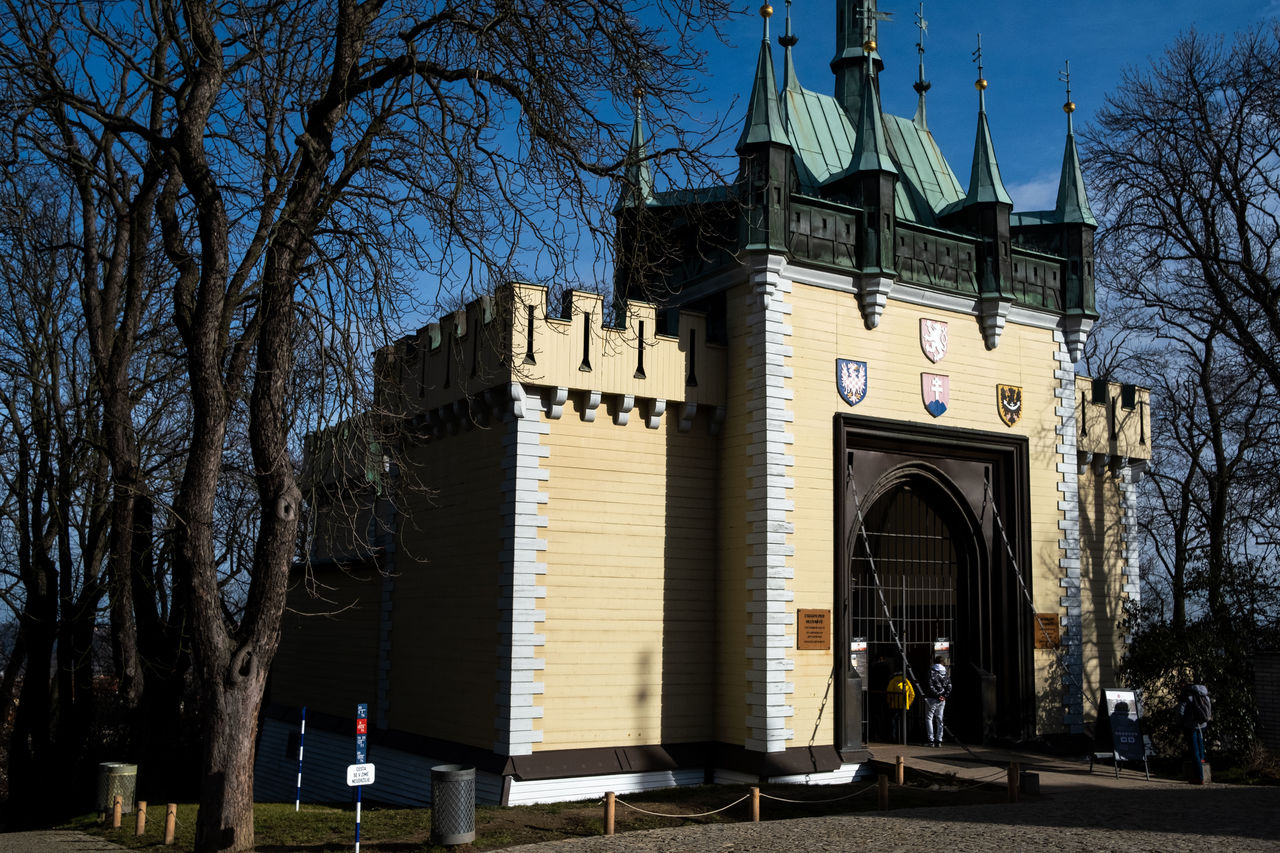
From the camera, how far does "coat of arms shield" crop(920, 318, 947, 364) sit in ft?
63.5

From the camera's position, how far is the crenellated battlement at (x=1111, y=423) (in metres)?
22.2

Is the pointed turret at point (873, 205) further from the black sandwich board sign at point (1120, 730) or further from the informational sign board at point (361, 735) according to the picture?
the informational sign board at point (361, 735)

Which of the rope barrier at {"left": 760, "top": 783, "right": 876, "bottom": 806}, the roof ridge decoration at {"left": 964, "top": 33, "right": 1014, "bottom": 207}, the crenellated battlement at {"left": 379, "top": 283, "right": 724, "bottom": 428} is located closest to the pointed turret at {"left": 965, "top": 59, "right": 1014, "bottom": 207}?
the roof ridge decoration at {"left": 964, "top": 33, "right": 1014, "bottom": 207}

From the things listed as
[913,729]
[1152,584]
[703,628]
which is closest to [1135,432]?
[913,729]

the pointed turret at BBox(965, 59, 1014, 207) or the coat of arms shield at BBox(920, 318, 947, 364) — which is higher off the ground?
the pointed turret at BBox(965, 59, 1014, 207)

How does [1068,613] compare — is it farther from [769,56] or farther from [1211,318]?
[769,56]

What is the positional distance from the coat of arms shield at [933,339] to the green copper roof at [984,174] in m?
2.63

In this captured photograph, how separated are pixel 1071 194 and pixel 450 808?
16414 millimetres

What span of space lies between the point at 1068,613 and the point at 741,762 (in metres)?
7.23

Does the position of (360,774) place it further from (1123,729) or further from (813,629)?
(1123,729)

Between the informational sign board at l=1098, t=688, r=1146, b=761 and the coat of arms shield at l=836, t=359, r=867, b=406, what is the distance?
20.6ft

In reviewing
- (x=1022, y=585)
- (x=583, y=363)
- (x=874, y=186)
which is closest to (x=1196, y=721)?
(x=1022, y=585)

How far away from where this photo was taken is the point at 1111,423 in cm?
2252

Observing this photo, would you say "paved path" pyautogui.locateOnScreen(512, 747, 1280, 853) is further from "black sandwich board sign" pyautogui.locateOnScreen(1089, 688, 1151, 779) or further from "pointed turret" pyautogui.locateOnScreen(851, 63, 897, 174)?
"pointed turret" pyautogui.locateOnScreen(851, 63, 897, 174)
